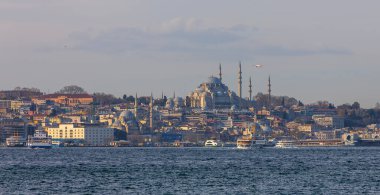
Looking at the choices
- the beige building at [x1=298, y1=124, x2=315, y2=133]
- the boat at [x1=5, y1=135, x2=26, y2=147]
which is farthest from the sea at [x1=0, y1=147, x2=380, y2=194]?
the beige building at [x1=298, y1=124, x2=315, y2=133]

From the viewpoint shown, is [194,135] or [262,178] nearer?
[262,178]

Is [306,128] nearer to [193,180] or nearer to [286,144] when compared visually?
[286,144]

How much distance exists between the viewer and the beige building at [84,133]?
555ft

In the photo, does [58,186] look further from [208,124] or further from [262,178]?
[208,124]

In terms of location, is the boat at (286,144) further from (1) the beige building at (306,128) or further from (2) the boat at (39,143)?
(1) the beige building at (306,128)

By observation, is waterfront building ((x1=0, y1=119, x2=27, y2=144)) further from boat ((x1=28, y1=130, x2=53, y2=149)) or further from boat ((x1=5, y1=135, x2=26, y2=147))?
boat ((x1=5, y1=135, x2=26, y2=147))

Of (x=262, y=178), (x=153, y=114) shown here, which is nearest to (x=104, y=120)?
(x=153, y=114)

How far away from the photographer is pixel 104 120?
198000 millimetres

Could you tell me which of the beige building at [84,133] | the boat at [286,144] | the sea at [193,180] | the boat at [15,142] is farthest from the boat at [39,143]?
the sea at [193,180]

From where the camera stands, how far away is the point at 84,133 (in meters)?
170

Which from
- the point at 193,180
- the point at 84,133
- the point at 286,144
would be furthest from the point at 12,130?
the point at 193,180

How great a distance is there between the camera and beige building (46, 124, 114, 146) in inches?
6663

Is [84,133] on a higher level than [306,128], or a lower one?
lower

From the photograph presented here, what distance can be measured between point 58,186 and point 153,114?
157 metres
